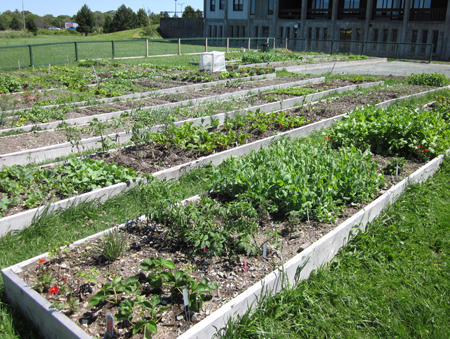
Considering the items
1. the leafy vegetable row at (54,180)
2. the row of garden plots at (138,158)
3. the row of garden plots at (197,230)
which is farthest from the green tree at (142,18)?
the leafy vegetable row at (54,180)

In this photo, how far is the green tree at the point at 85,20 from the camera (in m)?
61.0

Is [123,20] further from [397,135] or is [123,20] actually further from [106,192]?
[106,192]

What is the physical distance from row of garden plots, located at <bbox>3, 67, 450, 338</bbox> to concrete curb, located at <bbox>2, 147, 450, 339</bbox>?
26 mm

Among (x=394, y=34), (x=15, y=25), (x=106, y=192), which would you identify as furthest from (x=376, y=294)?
(x=15, y=25)

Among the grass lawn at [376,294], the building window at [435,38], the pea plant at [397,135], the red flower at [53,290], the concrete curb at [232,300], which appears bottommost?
the grass lawn at [376,294]

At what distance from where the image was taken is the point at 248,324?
9.85ft

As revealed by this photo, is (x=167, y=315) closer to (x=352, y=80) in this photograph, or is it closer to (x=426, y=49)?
(x=352, y=80)

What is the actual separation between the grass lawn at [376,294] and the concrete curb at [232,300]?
0.28 ft

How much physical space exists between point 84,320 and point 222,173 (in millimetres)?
2463

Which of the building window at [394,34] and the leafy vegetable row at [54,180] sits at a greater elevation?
the building window at [394,34]

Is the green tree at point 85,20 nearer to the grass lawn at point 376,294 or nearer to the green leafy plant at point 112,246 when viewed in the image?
the green leafy plant at point 112,246

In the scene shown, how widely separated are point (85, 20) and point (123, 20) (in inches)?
231

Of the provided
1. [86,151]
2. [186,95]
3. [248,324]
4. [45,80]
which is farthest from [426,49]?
[248,324]

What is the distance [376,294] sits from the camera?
3484 millimetres
